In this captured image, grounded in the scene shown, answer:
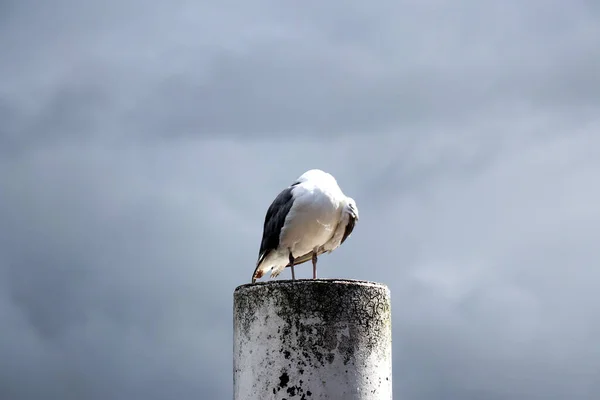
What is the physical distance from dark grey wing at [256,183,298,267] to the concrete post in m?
3.01

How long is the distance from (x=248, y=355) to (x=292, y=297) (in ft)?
2.38

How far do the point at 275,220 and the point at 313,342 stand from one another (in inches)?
143

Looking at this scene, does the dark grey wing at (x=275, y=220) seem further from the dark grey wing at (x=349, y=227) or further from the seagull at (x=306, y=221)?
the dark grey wing at (x=349, y=227)

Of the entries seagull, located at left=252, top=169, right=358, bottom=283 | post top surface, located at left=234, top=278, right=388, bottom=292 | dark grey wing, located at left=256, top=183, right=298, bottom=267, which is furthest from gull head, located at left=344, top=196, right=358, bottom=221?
post top surface, located at left=234, top=278, right=388, bottom=292

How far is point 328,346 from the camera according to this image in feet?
23.3

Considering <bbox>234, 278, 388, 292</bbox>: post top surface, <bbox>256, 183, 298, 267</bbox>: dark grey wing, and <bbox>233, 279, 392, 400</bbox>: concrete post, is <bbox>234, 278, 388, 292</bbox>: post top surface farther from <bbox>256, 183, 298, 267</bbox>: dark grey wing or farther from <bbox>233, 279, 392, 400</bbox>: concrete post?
<bbox>256, 183, 298, 267</bbox>: dark grey wing

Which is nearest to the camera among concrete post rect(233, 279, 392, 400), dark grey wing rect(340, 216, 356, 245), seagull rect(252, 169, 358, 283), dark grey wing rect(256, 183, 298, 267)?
concrete post rect(233, 279, 392, 400)

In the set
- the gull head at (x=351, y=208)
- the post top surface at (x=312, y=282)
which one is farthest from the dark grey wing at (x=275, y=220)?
the post top surface at (x=312, y=282)

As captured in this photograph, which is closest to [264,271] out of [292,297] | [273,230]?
[273,230]

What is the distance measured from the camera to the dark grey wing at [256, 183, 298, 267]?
10.4 m

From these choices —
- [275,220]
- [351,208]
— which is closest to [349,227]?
[351,208]

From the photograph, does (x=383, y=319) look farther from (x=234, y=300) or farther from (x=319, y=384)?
(x=234, y=300)

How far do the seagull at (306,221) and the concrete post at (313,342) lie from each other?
9.08 feet

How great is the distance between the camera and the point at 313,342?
23.3 feet
